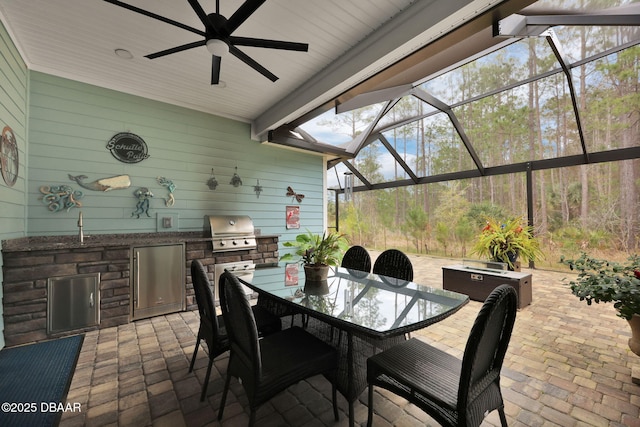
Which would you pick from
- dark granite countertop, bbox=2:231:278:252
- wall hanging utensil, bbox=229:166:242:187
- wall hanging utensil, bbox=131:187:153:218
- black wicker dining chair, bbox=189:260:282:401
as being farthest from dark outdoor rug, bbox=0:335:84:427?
wall hanging utensil, bbox=229:166:242:187

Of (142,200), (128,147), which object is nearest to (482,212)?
(142,200)

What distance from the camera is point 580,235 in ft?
17.5

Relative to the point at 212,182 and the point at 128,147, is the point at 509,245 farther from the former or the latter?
the point at 128,147

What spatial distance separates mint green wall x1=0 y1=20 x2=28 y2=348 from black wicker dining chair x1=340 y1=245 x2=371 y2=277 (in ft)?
11.1

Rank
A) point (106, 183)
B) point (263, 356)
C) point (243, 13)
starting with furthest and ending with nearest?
point (106, 183) < point (243, 13) < point (263, 356)

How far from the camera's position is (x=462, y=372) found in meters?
1.08

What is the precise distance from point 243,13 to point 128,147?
114 inches

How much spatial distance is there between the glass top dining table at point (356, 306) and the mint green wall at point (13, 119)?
2.47 meters

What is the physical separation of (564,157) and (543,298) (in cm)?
278

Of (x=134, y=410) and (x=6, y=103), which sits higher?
(x=6, y=103)

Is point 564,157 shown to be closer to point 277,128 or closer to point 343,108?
point 343,108

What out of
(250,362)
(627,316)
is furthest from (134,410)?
(627,316)

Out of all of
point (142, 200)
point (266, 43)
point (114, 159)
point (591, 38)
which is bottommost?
point (142, 200)

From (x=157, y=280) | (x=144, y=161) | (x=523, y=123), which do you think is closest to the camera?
(x=157, y=280)
